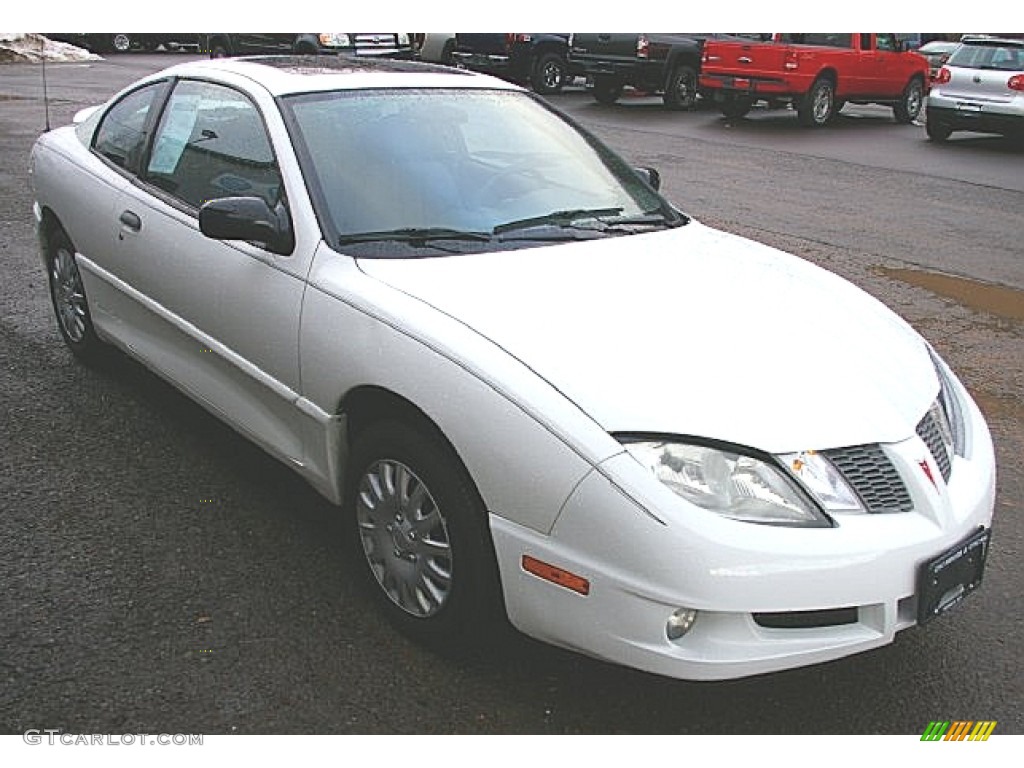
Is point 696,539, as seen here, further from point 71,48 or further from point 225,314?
point 71,48

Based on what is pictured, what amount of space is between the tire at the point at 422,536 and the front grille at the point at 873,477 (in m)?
0.91

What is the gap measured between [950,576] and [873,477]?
33 cm

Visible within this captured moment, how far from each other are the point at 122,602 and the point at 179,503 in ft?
2.30

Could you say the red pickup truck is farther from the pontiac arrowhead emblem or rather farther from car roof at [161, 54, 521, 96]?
the pontiac arrowhead emblem

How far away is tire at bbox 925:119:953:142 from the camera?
1581 centimetres

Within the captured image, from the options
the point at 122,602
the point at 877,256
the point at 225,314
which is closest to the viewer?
the point at 122,602

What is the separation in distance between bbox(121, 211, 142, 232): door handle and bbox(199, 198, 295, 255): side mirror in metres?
0.94

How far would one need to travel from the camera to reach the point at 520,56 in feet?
65.4

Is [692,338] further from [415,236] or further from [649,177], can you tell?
[649,177]

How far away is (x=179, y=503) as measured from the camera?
13.4ft

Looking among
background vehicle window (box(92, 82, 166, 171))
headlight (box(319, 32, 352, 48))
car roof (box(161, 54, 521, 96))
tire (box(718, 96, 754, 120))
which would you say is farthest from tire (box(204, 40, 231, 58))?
car roof (box(161, 54, 521, 96))

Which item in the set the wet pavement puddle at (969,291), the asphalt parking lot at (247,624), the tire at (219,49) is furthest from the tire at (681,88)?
the asphalt parking lot at (247,624)

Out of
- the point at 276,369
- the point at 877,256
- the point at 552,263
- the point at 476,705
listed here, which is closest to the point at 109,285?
the point at 276,369

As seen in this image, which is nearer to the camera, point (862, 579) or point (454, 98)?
point (862, 579)
